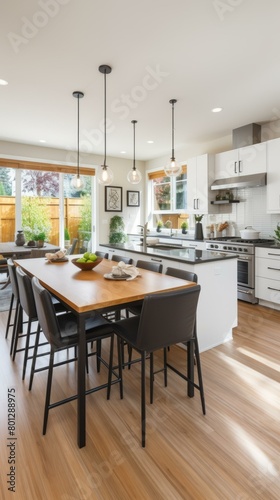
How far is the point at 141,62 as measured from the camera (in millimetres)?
2816

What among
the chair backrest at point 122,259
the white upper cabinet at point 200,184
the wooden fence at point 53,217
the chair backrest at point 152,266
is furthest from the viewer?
the wooden fence at point 53,217

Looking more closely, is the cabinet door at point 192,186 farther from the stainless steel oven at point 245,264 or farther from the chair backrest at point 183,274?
the chair backrest at point 183,274

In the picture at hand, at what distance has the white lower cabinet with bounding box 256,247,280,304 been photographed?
3.94 meters

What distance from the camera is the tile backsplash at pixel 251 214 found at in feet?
15.3

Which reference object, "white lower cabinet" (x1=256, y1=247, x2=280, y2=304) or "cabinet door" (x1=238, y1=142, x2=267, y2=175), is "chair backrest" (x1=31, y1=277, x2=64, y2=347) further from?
"cabinet door" (x1=238, y1=142, x2=267, y2=175)

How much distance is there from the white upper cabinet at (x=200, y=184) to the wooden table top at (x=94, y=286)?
3104mm

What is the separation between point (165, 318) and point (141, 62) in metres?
2.54

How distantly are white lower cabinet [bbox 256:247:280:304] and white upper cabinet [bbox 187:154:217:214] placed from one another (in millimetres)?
1488

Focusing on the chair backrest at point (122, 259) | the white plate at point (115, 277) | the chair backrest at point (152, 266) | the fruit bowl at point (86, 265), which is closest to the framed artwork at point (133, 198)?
the chair backrest at point (122, 259)

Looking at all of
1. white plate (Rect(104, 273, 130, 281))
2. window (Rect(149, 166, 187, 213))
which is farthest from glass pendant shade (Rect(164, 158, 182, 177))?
window (Rect(149, 166, 187, 213))

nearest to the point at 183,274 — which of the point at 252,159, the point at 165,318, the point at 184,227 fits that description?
the point at 165,318

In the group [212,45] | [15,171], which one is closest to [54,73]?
[212,45]

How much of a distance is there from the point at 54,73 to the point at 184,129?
8.16ft

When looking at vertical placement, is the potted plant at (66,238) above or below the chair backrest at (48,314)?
above
